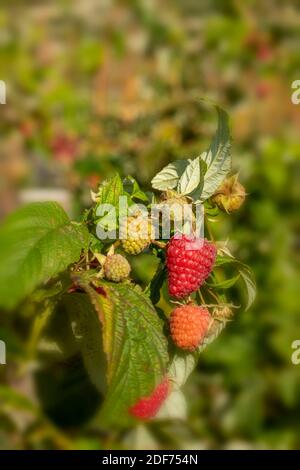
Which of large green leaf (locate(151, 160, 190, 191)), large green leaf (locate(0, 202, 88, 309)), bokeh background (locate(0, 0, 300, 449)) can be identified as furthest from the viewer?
bokeh background (locate(0, 0, 300, 449))

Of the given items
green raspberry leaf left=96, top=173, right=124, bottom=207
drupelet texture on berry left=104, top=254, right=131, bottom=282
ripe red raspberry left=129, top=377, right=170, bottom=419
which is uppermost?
green raspberry leaf left=96, top=173, right=124, bottom=207

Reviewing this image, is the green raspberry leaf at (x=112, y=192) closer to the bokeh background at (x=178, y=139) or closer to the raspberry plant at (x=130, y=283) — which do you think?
the raspberry plant at (x=130, y=283)

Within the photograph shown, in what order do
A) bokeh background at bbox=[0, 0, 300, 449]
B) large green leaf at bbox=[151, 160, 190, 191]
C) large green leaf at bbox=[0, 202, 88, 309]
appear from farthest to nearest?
bokeh background at bbox=[0, 0, 300, 449] → large green leaf at bbox=[151, 160, 190, 191] → large green leaf at bbox=[0, 202, 88, 309]

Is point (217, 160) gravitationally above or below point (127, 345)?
above

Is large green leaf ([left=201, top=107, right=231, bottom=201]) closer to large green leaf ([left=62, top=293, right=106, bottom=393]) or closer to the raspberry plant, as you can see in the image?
the raspberry plant

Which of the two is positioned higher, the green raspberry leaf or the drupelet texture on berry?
the green raspberry leaf

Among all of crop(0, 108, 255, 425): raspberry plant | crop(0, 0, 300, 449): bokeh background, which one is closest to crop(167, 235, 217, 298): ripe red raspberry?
crop(0, 108, 255, 425): raspberry plant

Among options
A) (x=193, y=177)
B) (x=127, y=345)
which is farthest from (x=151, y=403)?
(x=193, y=177)

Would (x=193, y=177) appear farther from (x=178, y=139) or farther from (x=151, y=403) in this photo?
(x=178, y=139)

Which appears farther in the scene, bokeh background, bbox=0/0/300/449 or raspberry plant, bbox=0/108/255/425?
bokeh background, bbox=0/0/300/449
